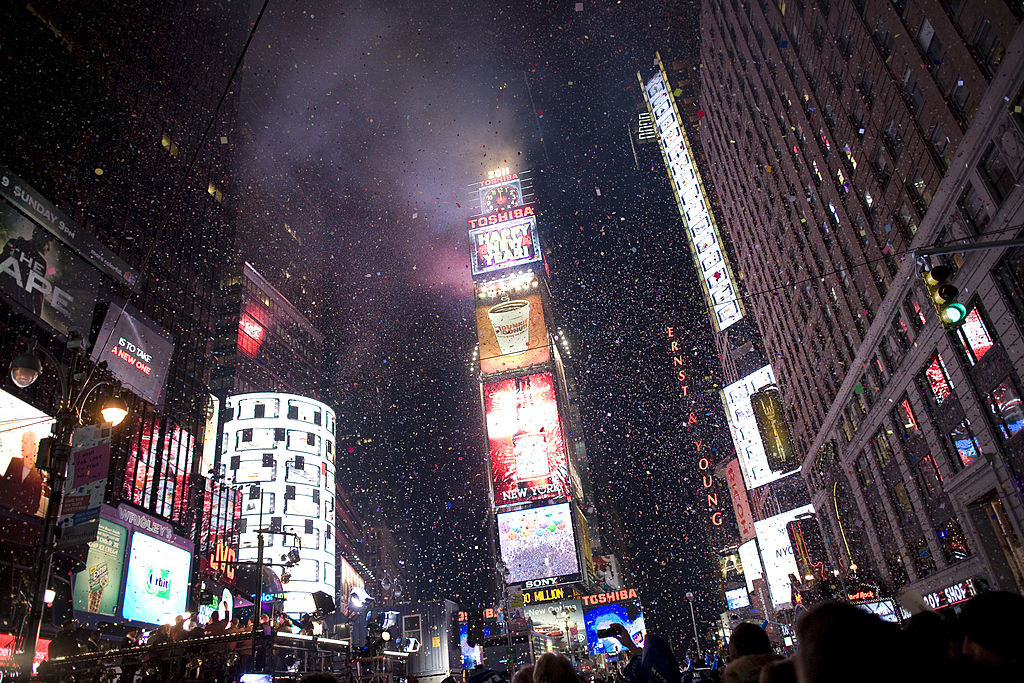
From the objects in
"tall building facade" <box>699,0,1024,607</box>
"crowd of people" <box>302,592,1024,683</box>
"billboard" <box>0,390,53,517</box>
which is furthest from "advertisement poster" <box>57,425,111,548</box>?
"tall building facade" <box>699,0,1024,607</box>

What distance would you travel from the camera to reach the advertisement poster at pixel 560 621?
225ft

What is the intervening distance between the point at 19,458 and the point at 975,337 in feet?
123

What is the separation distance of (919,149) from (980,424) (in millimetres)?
12256

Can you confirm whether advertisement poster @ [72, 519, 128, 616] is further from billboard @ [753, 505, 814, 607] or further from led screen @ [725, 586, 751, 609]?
led screen @ [725, 586, 751, 609]

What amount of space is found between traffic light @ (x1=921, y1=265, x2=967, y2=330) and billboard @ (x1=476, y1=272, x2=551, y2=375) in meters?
63.2

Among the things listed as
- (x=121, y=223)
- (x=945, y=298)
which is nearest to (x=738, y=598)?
(x=121, y=223)

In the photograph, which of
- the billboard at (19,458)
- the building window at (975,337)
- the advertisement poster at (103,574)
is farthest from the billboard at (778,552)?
the billboard at (19,458)

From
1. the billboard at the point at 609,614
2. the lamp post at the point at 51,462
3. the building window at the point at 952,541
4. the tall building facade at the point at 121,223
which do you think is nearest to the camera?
the lamp post at the point at 51,462

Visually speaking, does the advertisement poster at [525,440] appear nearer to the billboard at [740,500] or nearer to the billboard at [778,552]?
the billboard at [778,552]

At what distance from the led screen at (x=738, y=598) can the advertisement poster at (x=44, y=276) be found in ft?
306

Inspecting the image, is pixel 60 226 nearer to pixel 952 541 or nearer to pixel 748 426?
pixel 952 541

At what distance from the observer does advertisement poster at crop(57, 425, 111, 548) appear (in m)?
12.5

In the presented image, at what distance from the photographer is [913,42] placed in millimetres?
27469

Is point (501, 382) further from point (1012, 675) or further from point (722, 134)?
point (1012, 675)
